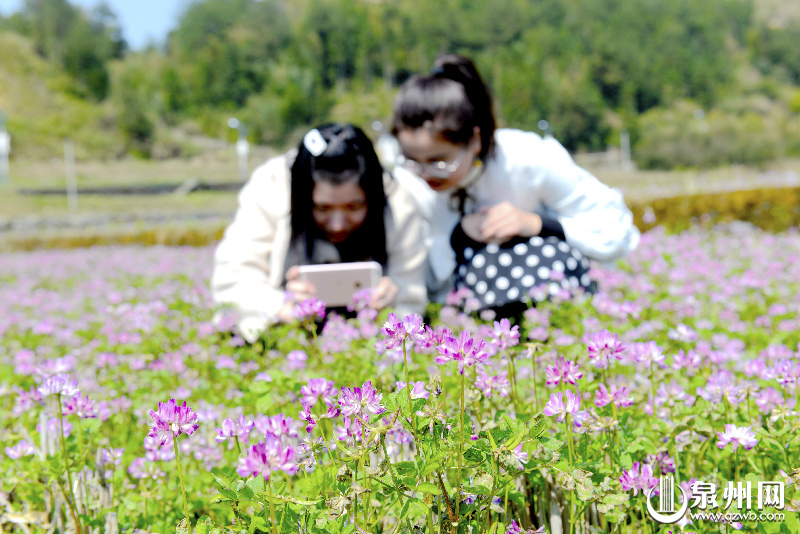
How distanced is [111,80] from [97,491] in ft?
321

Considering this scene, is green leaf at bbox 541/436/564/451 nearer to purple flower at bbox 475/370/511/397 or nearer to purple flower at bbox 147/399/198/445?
purple flower at bbox 475/370/511/397

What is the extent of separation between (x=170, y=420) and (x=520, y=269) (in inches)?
101

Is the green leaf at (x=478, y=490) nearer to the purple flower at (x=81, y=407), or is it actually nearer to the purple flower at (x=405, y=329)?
the purple flower at (x=405, y=329)

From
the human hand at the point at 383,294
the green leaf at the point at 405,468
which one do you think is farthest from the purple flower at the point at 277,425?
the human hand at the point at 383,294

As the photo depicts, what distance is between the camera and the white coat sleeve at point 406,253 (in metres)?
3.35

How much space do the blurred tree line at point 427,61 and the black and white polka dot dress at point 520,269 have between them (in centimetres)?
6538

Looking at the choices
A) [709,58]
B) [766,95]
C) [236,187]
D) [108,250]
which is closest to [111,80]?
[236,187]

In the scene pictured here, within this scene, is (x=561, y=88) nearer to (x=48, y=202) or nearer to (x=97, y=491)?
(x=48, y=202)

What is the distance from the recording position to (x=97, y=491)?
1435 mm

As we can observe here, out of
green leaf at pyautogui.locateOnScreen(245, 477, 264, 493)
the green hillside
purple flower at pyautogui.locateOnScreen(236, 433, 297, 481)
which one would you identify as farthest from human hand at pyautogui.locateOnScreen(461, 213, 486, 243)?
the green hillside

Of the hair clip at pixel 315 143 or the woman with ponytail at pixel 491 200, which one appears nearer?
the hair clip at pixel 315 143

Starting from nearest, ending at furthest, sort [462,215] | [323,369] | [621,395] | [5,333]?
[621,395]
[323,369]
[462,215]
[5,333]

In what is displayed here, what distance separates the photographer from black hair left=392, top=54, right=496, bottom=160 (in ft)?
9.87

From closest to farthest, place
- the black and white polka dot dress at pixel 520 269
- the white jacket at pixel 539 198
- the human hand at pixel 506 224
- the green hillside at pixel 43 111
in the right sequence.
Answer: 1. the black and white polka dot dress at pixel 520 269
2. the human hand at pixel 506 224
3. the white jacket at pixel 539 198
4. the green hillside at pixel 43 111
